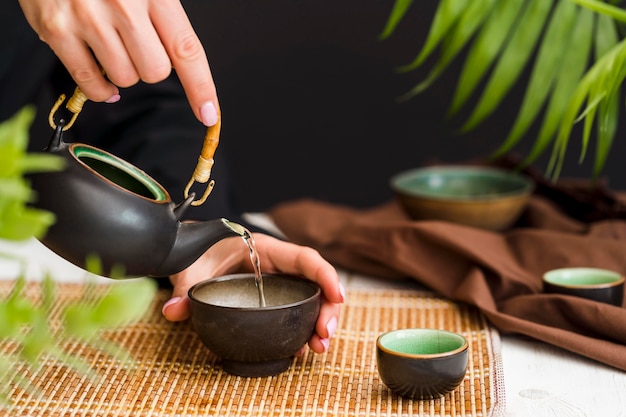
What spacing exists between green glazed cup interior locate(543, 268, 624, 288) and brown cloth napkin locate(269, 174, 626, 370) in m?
0.04

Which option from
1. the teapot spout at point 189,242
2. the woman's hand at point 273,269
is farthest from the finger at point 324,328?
the teapot spout at point 189,242

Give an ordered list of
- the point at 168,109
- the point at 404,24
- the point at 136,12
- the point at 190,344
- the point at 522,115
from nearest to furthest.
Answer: the point at 136,12
the point at 190,344
the point at 522,115
the point at 168,109
the point at 404,24

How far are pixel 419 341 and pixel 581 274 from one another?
14.3 inches

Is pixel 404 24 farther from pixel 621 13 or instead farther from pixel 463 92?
pixel 621 13

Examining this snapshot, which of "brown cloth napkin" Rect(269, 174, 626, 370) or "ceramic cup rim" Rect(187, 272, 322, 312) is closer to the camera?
"ceramic cup rim" Rect(187, 272, 322, 312)

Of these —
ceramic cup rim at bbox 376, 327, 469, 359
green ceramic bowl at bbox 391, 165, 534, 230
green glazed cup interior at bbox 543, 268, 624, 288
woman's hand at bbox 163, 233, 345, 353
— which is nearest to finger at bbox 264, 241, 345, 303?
woman's hand at bbox 163, 233, 345, 353

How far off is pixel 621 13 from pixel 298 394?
71cm

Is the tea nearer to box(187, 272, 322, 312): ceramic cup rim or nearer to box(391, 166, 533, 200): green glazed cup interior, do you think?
box(187, 272, 322, 312): ceramic cup rim

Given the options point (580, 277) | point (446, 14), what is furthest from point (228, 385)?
point (446, 14)

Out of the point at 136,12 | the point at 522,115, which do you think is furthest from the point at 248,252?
the point at 522,115

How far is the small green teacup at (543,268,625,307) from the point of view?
117cm

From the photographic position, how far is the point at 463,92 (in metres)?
1.50

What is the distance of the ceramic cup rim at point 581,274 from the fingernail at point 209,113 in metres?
0.55

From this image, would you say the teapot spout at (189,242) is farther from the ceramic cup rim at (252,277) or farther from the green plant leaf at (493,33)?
the green plant leaf at (493,33)
